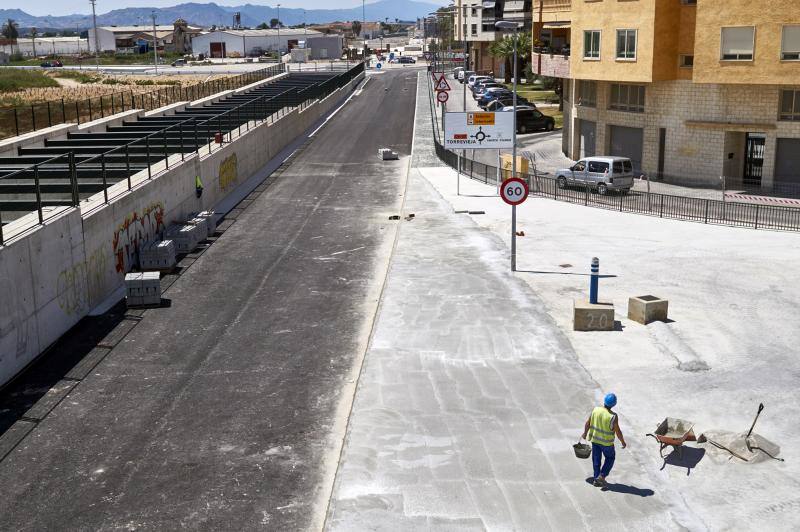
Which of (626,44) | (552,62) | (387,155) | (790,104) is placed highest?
(626,44)

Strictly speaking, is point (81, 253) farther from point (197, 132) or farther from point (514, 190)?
point (197, 132)

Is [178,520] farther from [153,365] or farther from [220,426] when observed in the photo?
[153,365]

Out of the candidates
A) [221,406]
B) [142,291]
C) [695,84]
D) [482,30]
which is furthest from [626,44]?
[482,30]

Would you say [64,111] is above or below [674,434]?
above

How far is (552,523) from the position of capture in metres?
13.2

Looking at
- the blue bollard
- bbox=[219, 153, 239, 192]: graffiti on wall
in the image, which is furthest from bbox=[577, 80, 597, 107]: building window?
the blue bollard

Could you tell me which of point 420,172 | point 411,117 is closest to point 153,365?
point 420,172

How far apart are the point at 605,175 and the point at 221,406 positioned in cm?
2919

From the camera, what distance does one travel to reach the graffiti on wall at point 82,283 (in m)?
23.1

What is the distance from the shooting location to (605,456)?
1419 cm

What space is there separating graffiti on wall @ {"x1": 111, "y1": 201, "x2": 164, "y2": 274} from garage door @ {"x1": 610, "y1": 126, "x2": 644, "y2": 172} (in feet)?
98.7

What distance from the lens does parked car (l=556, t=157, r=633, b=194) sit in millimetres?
42478

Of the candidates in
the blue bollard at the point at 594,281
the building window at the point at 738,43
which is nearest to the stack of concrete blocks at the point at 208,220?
the blue bollard at the point at 594,281

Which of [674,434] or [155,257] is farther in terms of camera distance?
[155,257]
